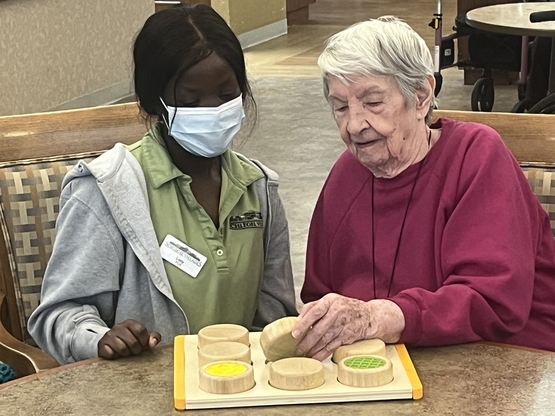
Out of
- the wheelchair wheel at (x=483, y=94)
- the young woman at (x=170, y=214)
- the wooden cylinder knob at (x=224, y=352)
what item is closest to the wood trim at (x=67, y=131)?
the young woman at (x=170, y=214)

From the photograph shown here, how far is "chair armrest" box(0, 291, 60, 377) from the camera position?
6.10 ft

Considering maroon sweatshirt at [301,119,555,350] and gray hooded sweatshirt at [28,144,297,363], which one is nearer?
maroon sweatshirt at [301,119,555,350]

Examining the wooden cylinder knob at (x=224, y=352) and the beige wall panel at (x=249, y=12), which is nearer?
the wooden cylinder knob at (x=224, y=352)

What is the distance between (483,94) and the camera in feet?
23.0

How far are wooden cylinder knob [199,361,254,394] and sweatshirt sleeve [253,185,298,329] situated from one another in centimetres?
61

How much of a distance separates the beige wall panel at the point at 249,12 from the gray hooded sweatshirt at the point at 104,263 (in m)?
8.08

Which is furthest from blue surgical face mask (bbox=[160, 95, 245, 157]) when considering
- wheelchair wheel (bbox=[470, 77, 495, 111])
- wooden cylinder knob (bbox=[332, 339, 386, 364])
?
wheelchair wheel (bbox=[470, 77, 495, 111])

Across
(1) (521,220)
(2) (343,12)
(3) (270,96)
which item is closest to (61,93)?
(3) (270,96)

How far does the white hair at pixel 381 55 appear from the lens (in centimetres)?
170

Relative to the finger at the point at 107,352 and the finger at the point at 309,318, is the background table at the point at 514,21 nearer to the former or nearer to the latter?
the finger at the point at 309,318

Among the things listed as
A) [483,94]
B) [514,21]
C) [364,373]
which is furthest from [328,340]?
[483,94]

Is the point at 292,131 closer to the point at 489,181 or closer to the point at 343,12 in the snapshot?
the point at 489,181

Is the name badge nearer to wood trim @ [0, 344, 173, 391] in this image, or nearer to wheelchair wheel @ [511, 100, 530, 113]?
wood trim @ [0, 344, 173, 391]

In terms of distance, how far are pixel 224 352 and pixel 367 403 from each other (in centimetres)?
23
